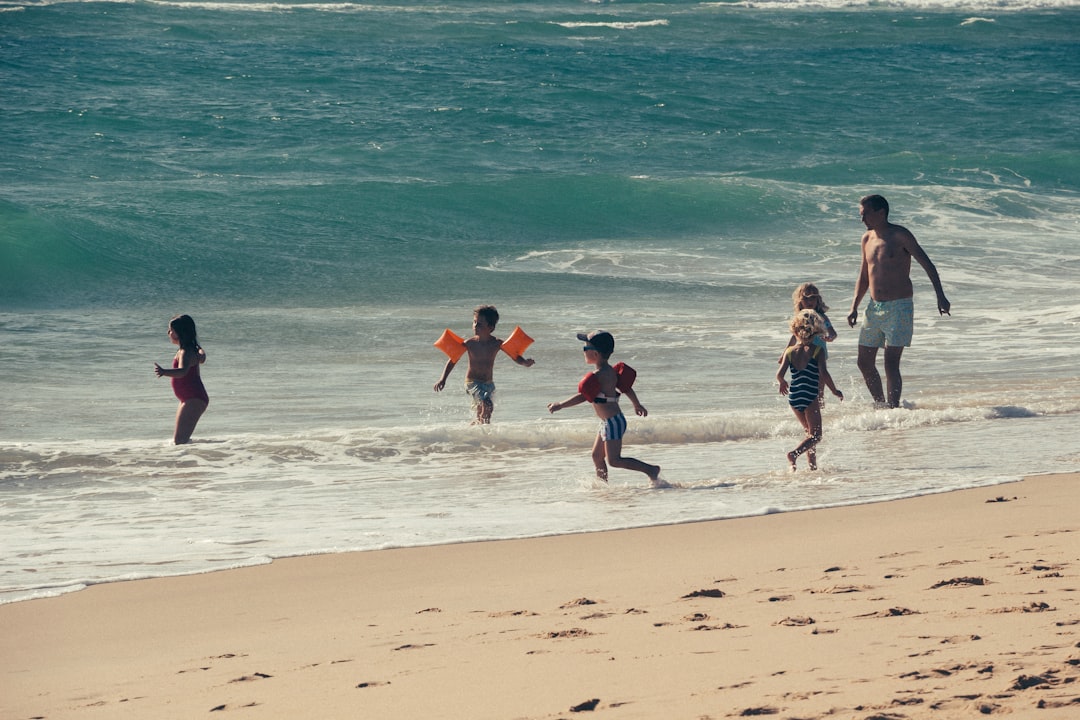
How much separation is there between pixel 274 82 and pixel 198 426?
22.1 meters

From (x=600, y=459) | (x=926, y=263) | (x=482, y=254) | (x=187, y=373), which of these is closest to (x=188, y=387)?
(x=187, y=373)

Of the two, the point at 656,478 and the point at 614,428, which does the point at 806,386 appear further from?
the point at 614,428

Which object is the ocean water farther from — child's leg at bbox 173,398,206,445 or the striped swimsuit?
the striped swimsuit

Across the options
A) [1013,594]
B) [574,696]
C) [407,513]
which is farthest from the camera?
[407,513]

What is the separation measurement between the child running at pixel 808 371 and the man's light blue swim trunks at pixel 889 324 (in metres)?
1.68

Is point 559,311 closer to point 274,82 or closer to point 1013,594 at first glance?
point 1013,594

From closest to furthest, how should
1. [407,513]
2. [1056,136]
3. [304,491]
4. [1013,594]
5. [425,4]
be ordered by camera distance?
1. [1013,594]
2. [407,513]
3. [304,491]
4. [1056,136]
5. [425,4]

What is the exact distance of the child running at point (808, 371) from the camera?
755cm

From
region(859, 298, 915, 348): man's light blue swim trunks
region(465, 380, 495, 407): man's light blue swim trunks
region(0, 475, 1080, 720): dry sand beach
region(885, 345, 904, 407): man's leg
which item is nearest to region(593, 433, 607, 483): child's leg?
region(0, 475, 1080, 720): dry sand beach

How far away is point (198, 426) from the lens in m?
9.39

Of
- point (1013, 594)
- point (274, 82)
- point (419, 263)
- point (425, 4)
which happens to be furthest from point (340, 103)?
point (1013, 594)

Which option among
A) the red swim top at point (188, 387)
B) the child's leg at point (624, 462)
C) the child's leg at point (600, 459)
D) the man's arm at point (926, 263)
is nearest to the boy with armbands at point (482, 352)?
the child's leg at point (600, 459)

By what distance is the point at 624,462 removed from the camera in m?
7.25

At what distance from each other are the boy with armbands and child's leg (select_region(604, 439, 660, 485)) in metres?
1.50
